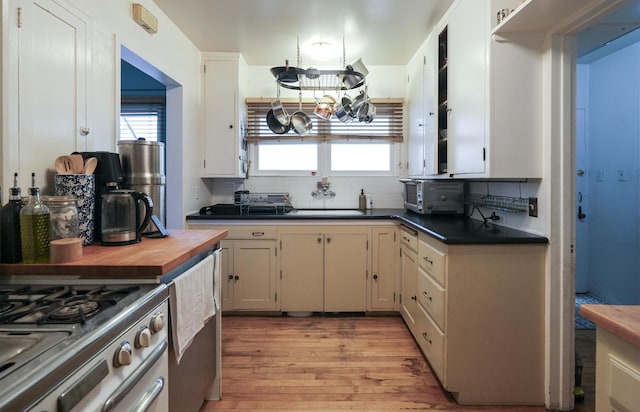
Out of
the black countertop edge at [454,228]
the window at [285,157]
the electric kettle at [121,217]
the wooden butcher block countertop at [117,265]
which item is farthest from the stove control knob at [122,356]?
the window at [285,157]

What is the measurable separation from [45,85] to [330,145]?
255 cm

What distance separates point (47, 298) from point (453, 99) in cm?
247

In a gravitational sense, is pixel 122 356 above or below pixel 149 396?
above

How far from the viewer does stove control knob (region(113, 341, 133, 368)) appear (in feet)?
2.65

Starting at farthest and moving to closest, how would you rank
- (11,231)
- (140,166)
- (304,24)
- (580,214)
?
(580,214), (304,24), (140,166), (11,231)

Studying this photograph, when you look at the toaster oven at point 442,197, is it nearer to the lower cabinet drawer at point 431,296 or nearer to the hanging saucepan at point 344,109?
the lower cabinet drawer at point 431,296

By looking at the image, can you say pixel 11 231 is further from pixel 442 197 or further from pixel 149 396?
pixel 442 197

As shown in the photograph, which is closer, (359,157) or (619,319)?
(619,319)

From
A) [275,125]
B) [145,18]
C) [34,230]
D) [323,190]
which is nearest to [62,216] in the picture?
[34,230]

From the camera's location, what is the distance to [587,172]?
336cm

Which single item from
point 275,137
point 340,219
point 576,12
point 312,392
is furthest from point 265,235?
point 576,12

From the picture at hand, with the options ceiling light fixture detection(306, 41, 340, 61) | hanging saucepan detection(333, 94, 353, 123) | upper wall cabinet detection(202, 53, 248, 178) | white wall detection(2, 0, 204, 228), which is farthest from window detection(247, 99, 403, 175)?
white wall detection(2, 0, 204, 228)

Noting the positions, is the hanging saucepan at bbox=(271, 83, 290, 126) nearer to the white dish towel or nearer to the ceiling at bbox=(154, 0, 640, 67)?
the ceiling at bbox=(154, 0, 640, 67)

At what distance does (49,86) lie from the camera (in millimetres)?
1456
